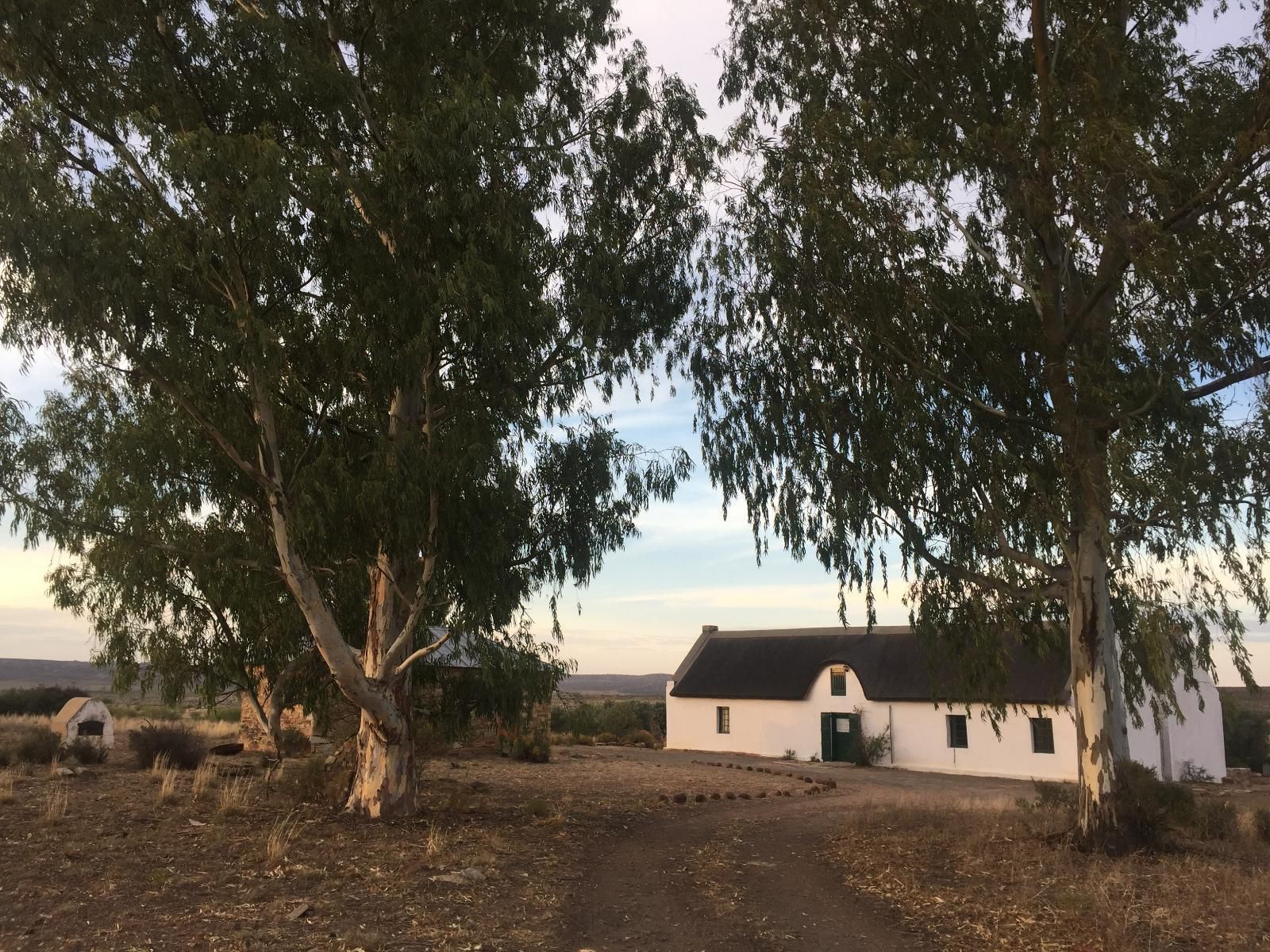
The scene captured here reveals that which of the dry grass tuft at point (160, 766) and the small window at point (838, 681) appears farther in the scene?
the small window at point (838, 681)

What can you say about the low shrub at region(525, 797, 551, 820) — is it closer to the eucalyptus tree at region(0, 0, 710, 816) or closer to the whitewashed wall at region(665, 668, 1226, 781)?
the eucalyptus tree at region(0, 0, 710, 816)

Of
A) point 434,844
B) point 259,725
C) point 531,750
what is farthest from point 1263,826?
point 259,725

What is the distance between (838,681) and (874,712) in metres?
1.92

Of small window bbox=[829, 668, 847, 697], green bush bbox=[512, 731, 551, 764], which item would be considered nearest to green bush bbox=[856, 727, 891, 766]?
small window bbox=[829, 668, 847, 697]

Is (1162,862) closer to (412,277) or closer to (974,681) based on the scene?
(974,681)

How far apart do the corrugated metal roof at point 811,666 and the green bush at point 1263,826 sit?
12894 millimetres

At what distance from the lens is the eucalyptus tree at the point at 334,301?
35.1ft

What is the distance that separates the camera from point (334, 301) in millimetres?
11883

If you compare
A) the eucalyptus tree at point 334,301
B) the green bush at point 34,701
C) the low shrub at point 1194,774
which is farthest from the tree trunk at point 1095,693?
the green bush at point 34,701

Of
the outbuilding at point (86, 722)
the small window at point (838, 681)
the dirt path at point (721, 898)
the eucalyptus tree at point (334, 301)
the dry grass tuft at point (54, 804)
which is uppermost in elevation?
the eucalyptus tree at point (334, 301)

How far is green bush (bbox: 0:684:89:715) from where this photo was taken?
38.8 meters

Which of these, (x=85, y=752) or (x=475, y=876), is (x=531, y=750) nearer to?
(x=85, y=752)

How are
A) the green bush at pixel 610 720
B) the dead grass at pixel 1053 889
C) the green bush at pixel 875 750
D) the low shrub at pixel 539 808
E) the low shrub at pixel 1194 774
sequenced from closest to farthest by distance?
the dead grass at pixel 1053 889 → the low shrub at pixel 539 808 → the low shrub at pixel 1194 774 → the green bush at pixel 875 750 → the green bush at pixel 610 720

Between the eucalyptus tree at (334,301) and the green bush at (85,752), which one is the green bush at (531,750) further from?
the eucalyptus tree at (334,301)
